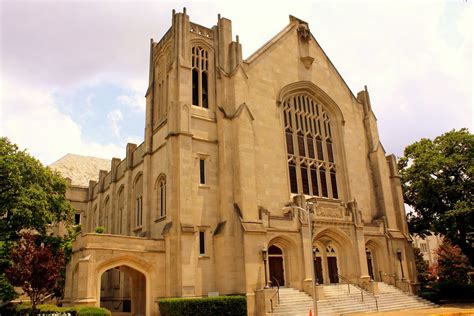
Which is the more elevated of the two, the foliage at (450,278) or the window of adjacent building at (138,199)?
the window of adjacent building at (138,199)

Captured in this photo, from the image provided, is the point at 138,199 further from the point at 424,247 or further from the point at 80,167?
the point at 424,247

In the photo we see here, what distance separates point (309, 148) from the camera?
32.4m

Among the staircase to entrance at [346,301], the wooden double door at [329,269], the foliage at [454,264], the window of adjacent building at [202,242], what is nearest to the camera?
the staircase to entrance at [346,301]

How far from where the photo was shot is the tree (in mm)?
31266

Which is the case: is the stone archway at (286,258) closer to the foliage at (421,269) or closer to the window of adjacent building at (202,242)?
the window of adjacent building at (202,242)

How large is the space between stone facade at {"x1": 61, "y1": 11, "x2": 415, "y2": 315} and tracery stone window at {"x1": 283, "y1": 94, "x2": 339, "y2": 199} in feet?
0.33

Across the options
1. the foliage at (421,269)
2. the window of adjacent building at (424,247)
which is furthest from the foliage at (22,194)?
the window of adjacent building at (424,247)

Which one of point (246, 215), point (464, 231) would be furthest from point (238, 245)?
point (464, 231)

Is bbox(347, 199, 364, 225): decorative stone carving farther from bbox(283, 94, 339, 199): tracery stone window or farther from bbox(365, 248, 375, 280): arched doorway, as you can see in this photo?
bbox(365, 248, 375, 280): arched doorway

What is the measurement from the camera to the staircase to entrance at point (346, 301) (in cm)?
2359

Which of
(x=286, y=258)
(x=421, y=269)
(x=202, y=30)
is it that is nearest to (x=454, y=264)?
(x=421, y=269)

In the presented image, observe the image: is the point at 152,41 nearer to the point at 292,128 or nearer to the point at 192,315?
the point at 292,128

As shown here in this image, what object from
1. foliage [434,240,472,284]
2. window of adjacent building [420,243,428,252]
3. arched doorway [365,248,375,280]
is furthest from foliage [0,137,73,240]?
window of adjacent building [420,243,428,252]

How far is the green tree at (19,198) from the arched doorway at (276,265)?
15.7 m
